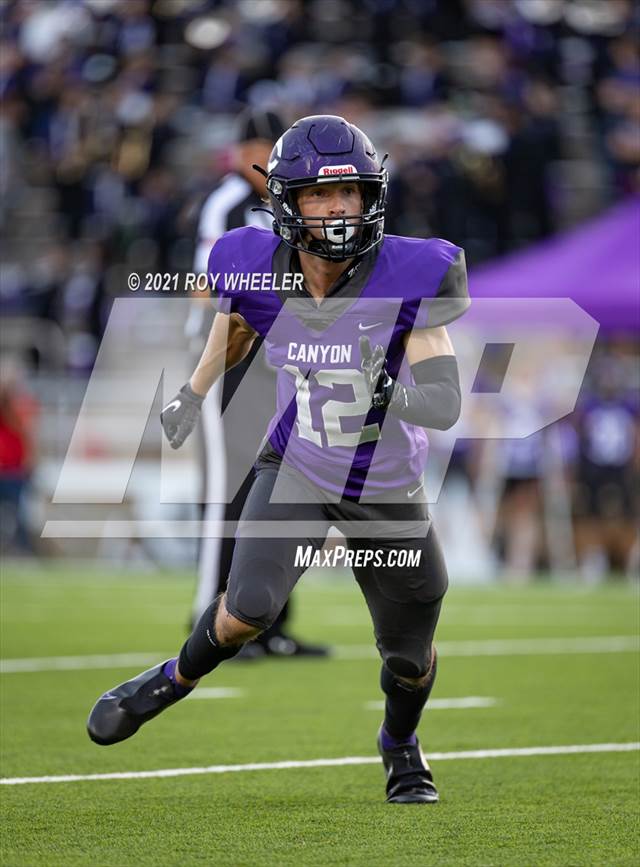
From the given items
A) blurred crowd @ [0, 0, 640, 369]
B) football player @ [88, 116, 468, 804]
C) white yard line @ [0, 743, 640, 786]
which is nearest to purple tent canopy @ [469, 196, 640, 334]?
blurred crowd @ [0, 0, 640, 369]

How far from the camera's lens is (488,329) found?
464 inches

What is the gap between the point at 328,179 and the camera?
11.8 ft

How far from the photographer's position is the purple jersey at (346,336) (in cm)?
364

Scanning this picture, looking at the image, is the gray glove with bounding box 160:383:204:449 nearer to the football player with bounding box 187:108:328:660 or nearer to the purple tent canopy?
the football player with bounding box 187:108:328:660

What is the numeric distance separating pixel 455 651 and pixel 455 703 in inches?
65.9

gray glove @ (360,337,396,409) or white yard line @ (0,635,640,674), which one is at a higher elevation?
gray glove @ (360,337,396,409)

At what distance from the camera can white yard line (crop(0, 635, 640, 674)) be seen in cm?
651

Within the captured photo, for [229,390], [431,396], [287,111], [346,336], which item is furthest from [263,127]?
[287,111]

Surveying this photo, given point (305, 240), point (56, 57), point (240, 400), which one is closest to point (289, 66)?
point (56, 57)

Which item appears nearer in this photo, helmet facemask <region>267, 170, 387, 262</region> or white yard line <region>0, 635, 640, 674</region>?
helmet facemask <region>267, 170, 387, 262</region>

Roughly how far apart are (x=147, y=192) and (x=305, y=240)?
11160 mm

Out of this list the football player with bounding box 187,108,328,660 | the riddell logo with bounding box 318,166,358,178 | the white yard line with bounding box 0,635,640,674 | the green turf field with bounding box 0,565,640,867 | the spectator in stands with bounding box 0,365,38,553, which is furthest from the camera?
the spectator in stands with bounding box 0,365,38,553

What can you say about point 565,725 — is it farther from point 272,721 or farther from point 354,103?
point 354,103

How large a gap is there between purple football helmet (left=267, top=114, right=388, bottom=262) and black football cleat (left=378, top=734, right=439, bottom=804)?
1227 mm
